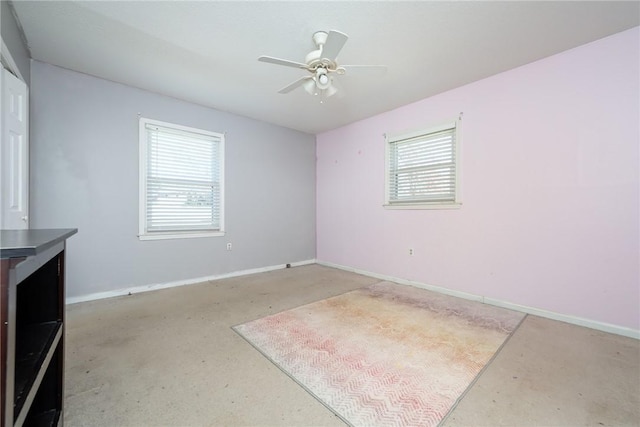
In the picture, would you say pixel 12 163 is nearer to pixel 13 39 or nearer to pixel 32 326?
pixel 13 39

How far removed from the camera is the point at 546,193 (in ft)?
8.89

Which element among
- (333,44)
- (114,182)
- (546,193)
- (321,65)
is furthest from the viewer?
(114,182)

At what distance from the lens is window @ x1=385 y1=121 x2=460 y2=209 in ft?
11.3

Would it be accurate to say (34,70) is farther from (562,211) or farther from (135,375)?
(562,211)

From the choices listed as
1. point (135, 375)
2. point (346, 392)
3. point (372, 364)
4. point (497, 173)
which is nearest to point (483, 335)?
point (372, 364)

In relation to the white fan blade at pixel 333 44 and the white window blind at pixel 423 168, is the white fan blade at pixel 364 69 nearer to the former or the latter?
the white fan blade at pixel 333 44

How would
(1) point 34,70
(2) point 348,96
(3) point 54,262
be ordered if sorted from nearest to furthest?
1. (3) point 54,262
2. (1) point 34,70
3. (2) point 348,96

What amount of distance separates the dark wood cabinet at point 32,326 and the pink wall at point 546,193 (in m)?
3.60

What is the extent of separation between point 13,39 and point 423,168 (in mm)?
4312

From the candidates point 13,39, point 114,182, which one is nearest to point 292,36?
point 13,39

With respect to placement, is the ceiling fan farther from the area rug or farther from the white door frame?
the area rug

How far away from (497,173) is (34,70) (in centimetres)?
513

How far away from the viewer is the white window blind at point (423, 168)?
347 centimetres

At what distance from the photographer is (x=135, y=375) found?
172 centimetres
